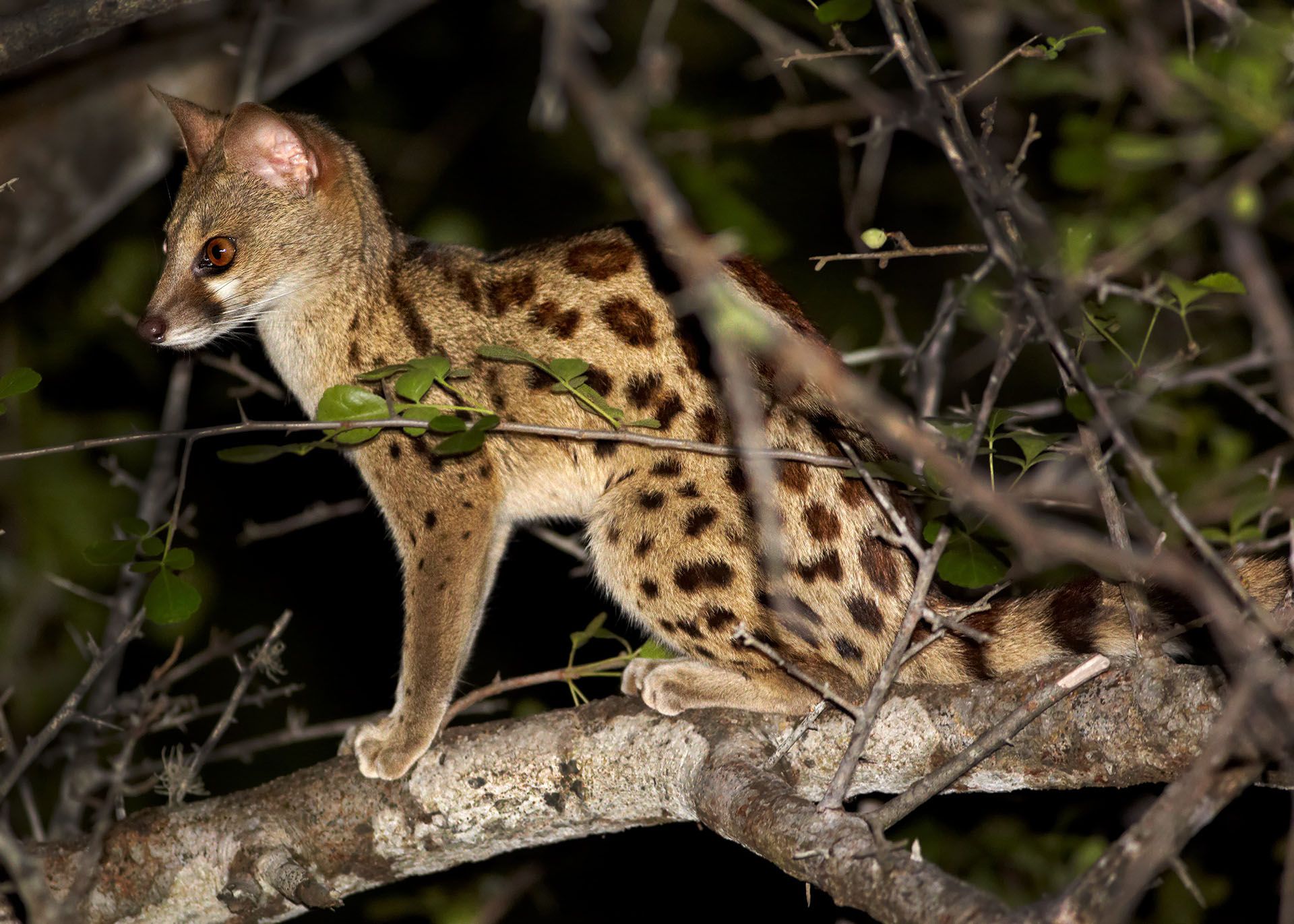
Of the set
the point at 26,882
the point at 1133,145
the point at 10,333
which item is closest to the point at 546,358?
the point at 1133,145

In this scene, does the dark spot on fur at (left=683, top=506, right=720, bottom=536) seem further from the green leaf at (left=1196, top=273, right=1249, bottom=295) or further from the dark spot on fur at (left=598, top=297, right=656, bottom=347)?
the green leaf at (left=1196, top=273, right=1249, bottom=295)

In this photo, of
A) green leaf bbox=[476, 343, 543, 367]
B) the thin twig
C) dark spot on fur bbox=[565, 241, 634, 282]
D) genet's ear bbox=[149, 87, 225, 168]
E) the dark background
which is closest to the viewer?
the thin twig

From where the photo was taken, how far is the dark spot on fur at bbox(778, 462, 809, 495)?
12.7ft

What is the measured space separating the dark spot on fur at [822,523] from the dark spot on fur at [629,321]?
0.73 m

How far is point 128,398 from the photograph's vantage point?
8234mm

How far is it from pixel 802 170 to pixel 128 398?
488 centimetres

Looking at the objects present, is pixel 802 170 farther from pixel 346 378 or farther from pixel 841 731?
pixel 841 731

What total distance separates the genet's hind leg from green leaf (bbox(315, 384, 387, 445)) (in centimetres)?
120

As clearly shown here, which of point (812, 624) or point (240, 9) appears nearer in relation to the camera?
point (812, 624)

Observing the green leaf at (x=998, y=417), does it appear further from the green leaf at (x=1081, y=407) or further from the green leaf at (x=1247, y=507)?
the green leaf at (x=1247, y=507)

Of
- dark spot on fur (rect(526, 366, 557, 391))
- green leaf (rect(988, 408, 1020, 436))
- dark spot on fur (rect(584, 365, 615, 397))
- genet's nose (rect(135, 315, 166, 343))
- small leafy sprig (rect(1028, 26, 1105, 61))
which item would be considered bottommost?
dark spot on fur (rect(526, 366, 557, 391))

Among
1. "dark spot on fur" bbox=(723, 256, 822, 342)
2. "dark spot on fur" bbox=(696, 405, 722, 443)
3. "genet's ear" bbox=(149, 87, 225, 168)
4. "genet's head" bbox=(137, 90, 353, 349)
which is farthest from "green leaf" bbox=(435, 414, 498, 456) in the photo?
"genet's ear" bbox=(149, 87, 225, 168)

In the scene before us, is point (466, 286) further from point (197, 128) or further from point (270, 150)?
point (197, 128)

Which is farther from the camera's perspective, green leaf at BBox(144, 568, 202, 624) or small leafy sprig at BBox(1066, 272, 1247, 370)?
green leaf at BBox(144, 568, 202, 624)
